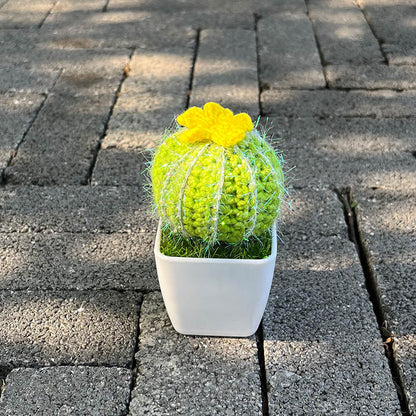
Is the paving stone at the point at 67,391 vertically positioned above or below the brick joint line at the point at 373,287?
above

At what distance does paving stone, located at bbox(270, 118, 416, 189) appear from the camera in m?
2.55

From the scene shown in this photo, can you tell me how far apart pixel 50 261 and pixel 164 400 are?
742 mm

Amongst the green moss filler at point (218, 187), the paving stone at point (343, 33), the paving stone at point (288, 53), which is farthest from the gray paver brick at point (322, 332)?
the paving stone at point (343, 33)

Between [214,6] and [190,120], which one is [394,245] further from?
[214,6]

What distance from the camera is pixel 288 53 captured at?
359 centimetres

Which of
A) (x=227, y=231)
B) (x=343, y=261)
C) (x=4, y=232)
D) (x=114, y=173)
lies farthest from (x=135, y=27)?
(x=227, y=231)

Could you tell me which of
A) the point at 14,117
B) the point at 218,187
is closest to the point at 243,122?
the point at 218,187

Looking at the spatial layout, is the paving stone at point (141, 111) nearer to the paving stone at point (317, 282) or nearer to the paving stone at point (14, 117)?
the paving stone at point (14, 117)

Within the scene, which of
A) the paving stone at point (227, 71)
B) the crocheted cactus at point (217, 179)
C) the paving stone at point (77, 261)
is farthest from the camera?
the paving stone at point (227, 71)

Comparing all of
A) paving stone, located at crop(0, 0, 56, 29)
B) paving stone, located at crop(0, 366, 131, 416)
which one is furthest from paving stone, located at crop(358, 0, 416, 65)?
paving stone, located at crop(0, 366, 131, 416)

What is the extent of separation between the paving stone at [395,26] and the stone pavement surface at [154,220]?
0.02 m

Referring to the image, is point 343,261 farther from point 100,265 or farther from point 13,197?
point 13,197

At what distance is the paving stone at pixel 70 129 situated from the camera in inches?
102

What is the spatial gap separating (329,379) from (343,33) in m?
2.73
